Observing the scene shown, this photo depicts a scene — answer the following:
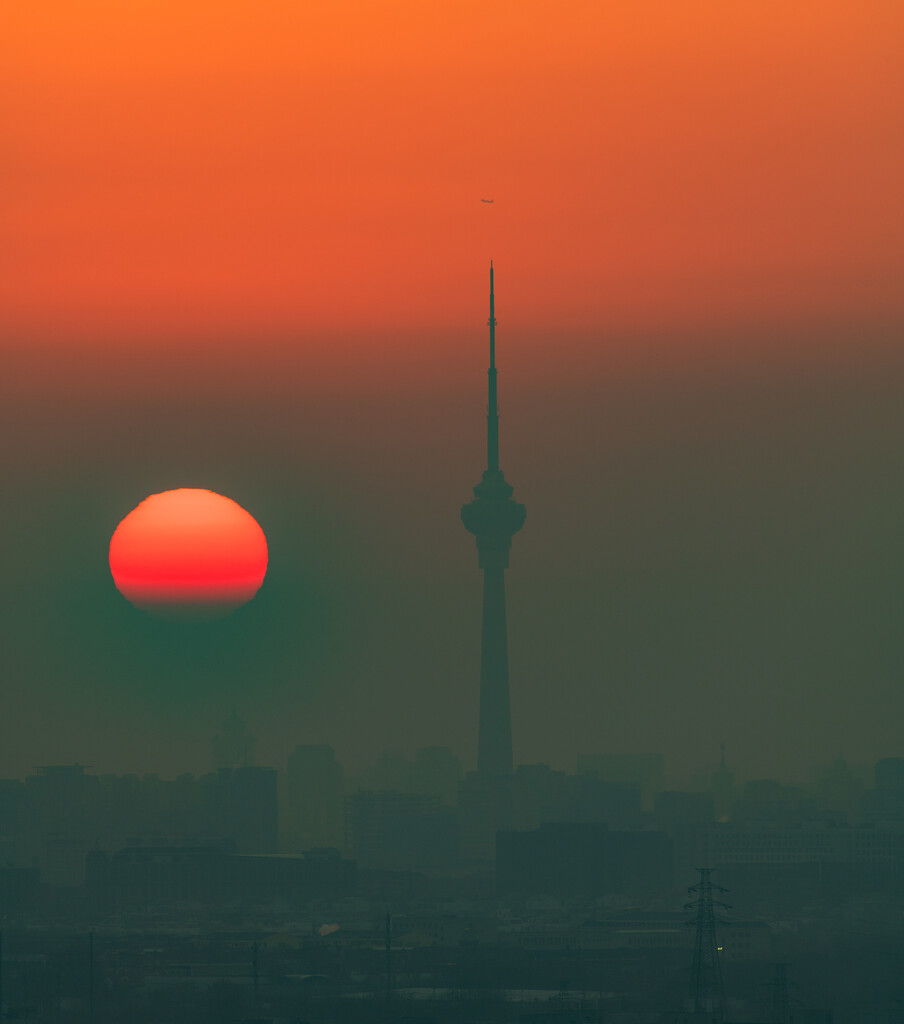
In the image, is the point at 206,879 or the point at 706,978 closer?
the point at 706,978

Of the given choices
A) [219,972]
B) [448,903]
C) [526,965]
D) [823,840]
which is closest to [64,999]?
[219,972]

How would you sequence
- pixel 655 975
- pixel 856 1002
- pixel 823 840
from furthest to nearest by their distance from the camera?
pixel 823 840, pixel 655 975, pixel 856 1002

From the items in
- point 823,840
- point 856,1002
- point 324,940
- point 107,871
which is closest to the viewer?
point 856,1002

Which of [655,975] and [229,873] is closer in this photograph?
[655,975]

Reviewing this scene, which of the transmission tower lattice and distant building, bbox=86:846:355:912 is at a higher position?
distant building, bbox=86:846:355:912

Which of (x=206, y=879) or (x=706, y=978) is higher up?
(x=206, y=879)

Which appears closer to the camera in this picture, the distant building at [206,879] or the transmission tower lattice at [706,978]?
the transmission tower lattice at [706,978]

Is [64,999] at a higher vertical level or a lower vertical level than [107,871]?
lower

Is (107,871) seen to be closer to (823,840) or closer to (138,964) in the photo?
(823,840)

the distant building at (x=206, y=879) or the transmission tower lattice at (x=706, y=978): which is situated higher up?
the distant building at (x=206, y=879)

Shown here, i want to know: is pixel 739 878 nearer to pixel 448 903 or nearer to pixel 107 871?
pixel 448 903

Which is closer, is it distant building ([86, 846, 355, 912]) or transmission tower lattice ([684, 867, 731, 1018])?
transmission tower lattice ([684, 867, 731, 1018])
